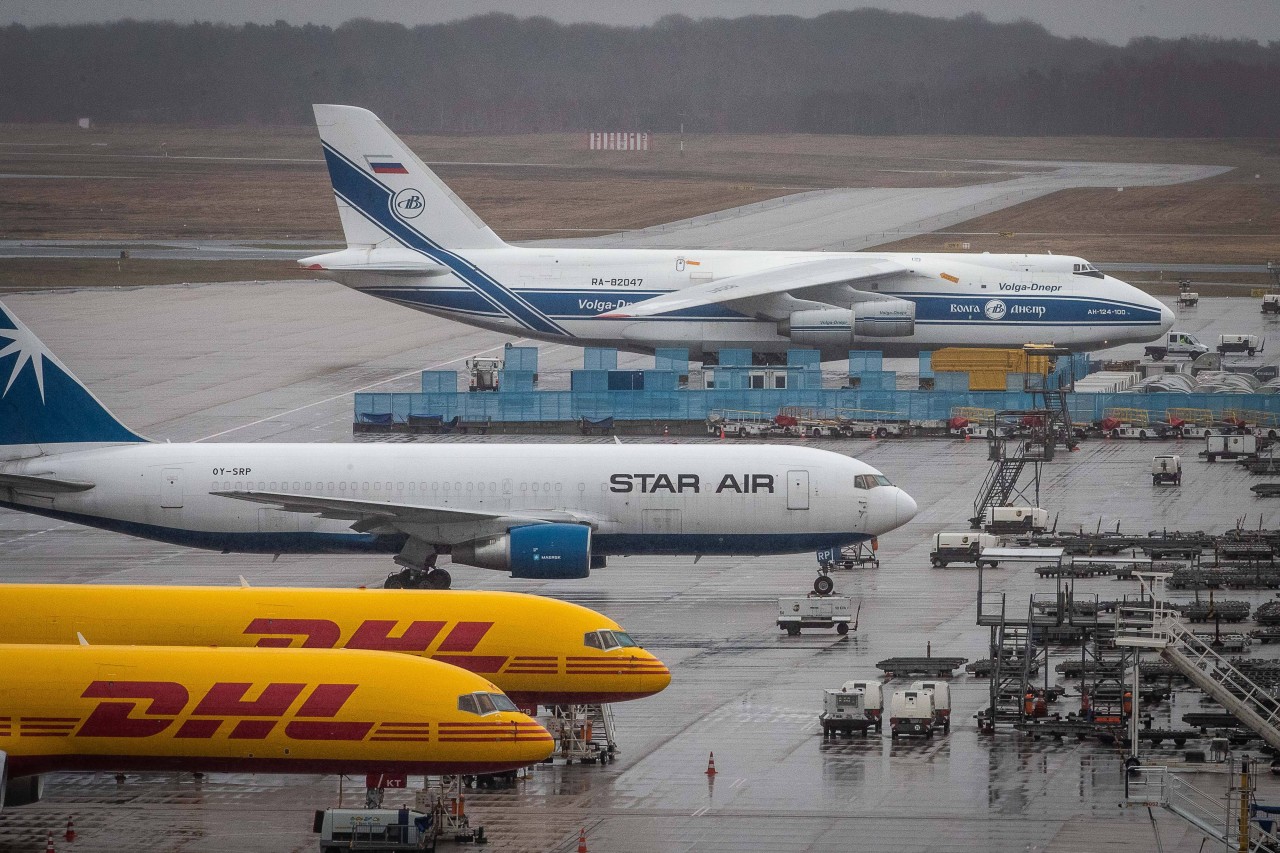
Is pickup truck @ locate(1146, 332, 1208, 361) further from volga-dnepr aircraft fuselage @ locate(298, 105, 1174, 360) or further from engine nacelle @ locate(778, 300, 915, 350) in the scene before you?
engine nacelle @ locate(778, 300, 915, 350)

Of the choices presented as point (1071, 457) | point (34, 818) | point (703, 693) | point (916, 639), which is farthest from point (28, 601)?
point (1071, 457)

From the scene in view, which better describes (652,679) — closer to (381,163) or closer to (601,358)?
(381,163)

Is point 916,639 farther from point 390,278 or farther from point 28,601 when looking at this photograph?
point 390,278

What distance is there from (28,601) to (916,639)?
2162 centimetres

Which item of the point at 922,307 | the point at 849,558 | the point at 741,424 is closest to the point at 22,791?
the point at 849,558

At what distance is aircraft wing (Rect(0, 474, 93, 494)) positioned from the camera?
162 feet

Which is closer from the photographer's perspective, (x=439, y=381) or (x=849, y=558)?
(x=849, y=558)

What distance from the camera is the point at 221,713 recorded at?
1216 inches

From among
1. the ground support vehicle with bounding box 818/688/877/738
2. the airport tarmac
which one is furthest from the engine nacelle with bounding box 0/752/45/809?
the ground support vehicle with bounding box 818/688/877/738

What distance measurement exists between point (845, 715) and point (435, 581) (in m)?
15.0

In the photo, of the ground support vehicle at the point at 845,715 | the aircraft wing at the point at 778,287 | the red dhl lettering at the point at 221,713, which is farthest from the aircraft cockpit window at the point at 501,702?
the aircraft wing at the point at 778,287

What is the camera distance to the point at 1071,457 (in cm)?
7381

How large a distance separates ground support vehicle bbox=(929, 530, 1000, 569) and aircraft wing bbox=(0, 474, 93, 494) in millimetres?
24322

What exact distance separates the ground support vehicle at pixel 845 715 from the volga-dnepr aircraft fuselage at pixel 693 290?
4626 centimetres
